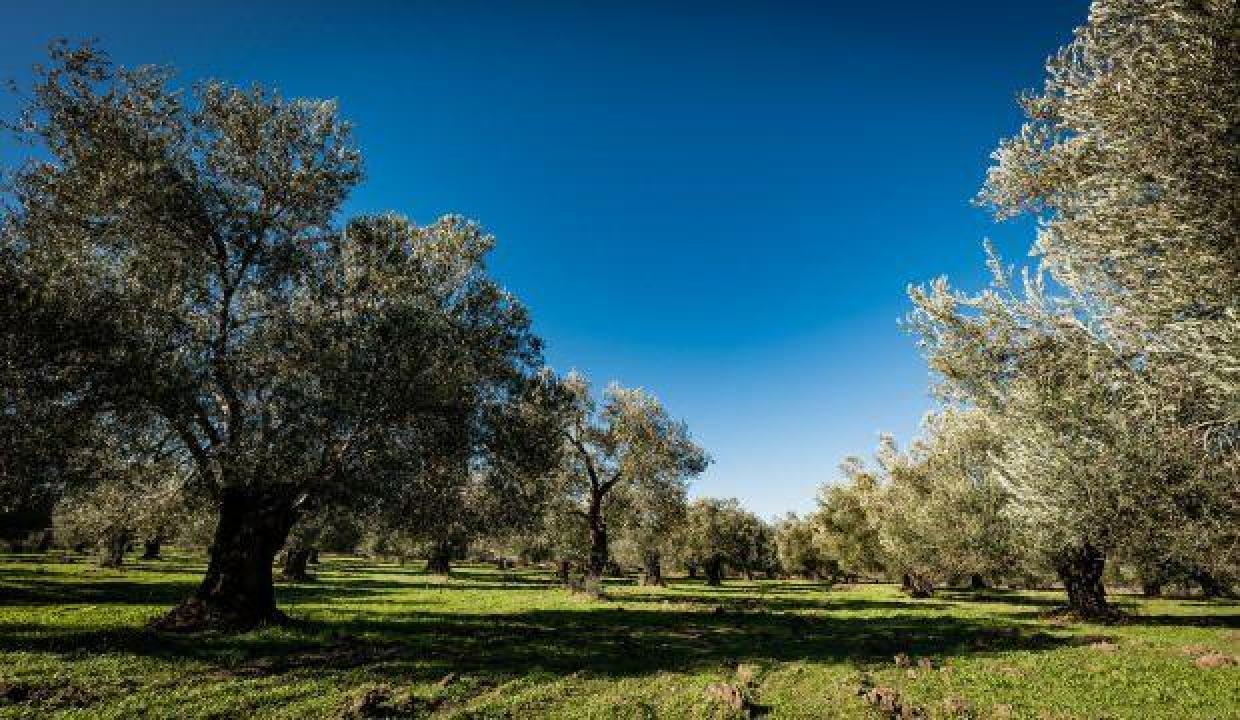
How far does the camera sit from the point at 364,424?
23.6 m

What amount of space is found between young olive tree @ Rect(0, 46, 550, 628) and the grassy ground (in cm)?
523

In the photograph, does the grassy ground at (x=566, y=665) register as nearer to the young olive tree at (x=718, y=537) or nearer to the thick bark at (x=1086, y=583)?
the thick bark at (x=1086, y=583)

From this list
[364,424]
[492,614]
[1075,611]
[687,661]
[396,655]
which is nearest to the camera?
[396,655]

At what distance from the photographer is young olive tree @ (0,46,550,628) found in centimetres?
2098

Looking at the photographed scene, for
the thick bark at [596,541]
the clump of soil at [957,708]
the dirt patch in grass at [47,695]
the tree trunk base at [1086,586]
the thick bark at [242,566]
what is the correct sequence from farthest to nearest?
the thick bark at [596,541], the tree trunk base at [1086,586], the thick bark at [242,566], the clump of soil at [957,708], the dirt patch in grass at [47,695]

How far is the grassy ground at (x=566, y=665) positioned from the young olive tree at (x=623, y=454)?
20.2 meters

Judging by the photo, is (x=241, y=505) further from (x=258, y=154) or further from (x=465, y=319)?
(x=258, y=154)

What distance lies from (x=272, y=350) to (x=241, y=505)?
6.91 metres

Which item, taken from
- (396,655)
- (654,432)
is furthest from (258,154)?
(654,432)

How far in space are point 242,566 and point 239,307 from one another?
10077mm

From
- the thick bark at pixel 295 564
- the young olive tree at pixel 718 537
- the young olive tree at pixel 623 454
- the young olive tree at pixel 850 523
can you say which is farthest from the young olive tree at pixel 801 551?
the thick bark at pixel 295 564

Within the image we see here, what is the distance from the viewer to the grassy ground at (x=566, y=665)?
48.6ft

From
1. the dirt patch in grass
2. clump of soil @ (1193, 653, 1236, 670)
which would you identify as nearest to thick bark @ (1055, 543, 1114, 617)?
clump of soil @ (1193, 653, 1236, 670)

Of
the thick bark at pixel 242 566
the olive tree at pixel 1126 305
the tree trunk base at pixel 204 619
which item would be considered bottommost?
the tree trunk base at pixel 204 619
